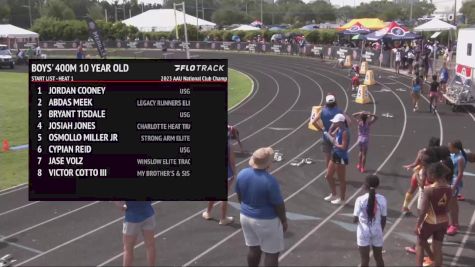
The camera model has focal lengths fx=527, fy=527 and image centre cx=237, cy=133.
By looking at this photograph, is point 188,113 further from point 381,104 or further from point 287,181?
point 381,104

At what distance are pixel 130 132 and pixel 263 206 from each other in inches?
→ 65.2

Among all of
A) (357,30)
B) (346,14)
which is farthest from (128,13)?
Result: (357,30)

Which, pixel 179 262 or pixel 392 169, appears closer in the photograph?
pixel 179 262

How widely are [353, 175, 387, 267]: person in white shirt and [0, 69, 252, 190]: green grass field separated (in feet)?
27.6

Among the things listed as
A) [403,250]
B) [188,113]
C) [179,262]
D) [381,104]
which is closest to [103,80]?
[188,113]

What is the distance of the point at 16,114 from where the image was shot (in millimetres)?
20656

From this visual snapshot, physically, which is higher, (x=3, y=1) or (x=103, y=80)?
(x=3, y=1)

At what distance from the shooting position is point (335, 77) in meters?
32.9

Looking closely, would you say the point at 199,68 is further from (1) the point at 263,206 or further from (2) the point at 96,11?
(2) the point at 96,11

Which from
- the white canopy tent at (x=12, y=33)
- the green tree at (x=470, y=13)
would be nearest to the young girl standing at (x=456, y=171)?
the white canopy tent at (x=12, y=33)

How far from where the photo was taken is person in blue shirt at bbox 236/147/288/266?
5.73 m

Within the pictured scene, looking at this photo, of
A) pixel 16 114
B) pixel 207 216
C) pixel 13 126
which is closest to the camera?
pixel 207 216

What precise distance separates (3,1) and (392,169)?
103626 millimetres

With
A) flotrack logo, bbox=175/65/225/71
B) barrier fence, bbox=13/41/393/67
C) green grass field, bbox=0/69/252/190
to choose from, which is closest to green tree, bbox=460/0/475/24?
barrier fence, bbox=13/41/393/67
